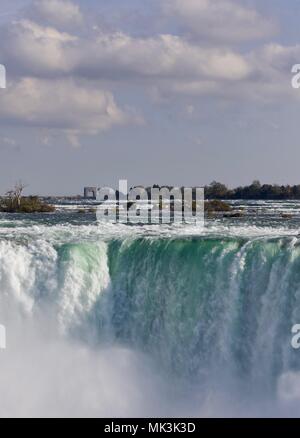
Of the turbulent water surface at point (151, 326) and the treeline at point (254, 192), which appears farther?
the treeline at point (254, 192)

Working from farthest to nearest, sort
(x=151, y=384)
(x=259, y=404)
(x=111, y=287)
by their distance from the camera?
(x=111, y=287)
(x=151, y=384)
(x=259, y=404)

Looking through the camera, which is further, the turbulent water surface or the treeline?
the treeline

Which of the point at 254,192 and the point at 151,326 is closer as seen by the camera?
the point at 151,326
